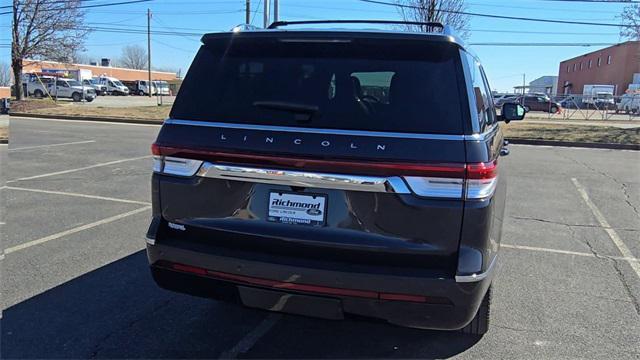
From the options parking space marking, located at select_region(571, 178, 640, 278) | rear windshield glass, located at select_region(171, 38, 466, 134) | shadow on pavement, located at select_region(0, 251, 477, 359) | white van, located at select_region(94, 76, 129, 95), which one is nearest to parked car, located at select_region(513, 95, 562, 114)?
parking space marking, located at select_region(571, 178, 640, 278)

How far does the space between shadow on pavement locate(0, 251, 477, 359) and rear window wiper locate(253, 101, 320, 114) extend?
4.07 ft

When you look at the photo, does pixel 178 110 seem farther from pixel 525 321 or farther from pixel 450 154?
pixel 525 321

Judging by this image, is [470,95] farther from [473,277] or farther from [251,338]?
[251,338]

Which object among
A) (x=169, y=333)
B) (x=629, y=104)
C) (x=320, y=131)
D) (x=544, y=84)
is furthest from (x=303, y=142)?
(x=544, y=84)

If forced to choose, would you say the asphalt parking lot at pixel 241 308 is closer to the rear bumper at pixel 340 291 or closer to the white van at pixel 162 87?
the rear bumper at pixel 340 291

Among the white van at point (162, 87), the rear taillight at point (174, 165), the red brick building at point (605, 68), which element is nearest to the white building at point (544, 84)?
the red brick building at point (605, 68)

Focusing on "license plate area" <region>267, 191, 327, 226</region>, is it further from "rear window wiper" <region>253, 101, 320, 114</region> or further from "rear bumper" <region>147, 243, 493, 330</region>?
"rear window wiper" <region>253, 101, 320, 114</region>

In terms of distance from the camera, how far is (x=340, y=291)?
248cm

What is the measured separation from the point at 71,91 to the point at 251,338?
4840 cm

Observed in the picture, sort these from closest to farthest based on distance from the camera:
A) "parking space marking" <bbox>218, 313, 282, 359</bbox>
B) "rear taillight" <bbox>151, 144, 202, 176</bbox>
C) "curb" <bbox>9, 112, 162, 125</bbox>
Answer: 1. "rear taillight" <bbox>151, 144, 202, 176</bbox>
2. "parking space marking" <bbox>218, 313, 282, 359</bbox>
3. "curb" <bbox>9, 112, 162, 125</bbox>

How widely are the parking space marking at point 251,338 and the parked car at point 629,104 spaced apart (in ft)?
127

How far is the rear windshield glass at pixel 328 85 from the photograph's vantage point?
2.50 m

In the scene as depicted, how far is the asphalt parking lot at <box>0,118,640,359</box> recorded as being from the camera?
3.16 meters

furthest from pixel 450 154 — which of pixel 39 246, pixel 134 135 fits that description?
pixel 134 135
